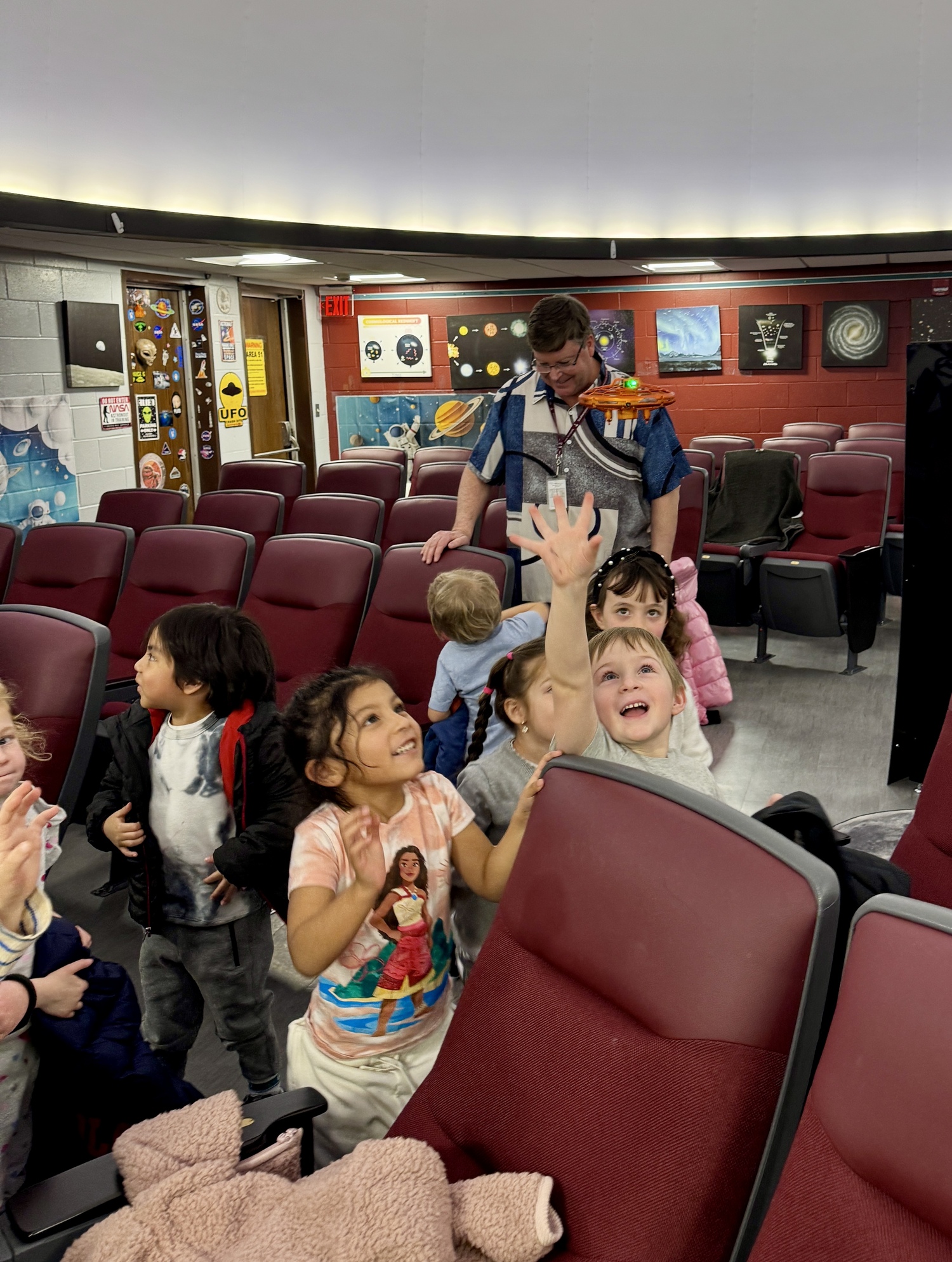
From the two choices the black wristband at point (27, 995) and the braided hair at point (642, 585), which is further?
the braided hair at point (642, 585)

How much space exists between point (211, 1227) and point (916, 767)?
313cm

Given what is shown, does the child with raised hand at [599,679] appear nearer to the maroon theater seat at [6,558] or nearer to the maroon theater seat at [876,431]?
the maroon theater seat at [6,558]

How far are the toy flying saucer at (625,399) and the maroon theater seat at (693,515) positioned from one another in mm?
2193

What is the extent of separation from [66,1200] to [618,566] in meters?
1.72

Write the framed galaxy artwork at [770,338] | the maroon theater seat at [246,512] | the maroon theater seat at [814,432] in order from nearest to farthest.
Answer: the maroon theater seat at [246,512], the maroon theater seat at [814,432], the framed galaxy artwork at [770,338]

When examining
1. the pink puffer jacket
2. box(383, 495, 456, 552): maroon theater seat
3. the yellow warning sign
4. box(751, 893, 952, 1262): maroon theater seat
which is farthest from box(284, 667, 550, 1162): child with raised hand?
the yellow warning sign

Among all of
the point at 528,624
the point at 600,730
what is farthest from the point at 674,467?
the point at 600,730

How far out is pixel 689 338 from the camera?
9.85 metres

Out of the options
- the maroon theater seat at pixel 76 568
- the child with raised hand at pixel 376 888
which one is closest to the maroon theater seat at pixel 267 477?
the maroon theater seat at pixel 76 568

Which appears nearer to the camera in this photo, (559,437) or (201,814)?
(201,814)

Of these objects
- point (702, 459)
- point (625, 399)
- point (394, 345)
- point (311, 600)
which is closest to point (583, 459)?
point (625, 399)

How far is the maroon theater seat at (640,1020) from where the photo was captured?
1029mm

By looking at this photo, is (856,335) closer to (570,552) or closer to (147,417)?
(147,417)

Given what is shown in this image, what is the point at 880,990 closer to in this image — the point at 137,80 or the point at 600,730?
the point at 600,730
